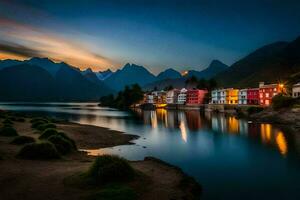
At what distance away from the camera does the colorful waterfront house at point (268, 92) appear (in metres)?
125

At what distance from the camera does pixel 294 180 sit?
87.5ft

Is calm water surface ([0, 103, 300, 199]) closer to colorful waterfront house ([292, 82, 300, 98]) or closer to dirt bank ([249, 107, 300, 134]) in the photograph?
dirt bank ([249, 107, 300, 134])

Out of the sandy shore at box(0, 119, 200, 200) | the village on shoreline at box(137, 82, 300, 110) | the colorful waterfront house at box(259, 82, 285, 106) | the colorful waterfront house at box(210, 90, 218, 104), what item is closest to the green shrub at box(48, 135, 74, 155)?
the sandy shore at box(0, 119, 200, 200)

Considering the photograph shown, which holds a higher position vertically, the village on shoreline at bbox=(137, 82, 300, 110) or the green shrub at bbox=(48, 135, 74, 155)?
the village on shoreline at bbox=(137, 82, 300, 110)

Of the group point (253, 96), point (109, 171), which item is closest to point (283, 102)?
point (253, 96)

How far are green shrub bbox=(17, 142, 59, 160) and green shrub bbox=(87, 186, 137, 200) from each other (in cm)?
1180

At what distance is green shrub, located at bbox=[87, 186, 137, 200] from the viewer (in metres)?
16.2

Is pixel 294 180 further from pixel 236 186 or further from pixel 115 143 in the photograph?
pixel 115 143

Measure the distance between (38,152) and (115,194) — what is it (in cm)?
1340

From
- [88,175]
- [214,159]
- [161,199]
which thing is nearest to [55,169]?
[88,175]

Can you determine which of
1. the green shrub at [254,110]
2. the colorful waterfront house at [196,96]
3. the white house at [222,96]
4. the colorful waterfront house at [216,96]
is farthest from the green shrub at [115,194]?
the colorful waterfront house at [196,96]

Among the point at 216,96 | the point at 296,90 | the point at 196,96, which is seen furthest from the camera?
the point at 196,96

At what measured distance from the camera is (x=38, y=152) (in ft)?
87.0

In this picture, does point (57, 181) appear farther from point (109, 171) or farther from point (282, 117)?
point (282, 117)
